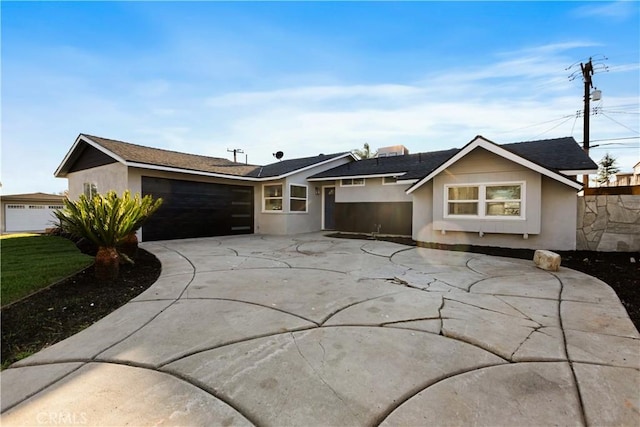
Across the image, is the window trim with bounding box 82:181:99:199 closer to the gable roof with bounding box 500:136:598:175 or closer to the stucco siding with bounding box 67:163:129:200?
the stucco siding with bounding box 67:163:129:200

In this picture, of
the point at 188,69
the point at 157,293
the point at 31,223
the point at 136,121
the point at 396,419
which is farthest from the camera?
the point at 31,223

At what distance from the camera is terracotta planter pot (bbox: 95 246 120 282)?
16.7ft

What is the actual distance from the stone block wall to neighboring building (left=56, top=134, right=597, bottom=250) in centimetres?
41

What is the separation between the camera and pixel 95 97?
30.6 ft

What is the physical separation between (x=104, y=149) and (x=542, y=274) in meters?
13.8

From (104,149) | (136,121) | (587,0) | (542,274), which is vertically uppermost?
(587,0)

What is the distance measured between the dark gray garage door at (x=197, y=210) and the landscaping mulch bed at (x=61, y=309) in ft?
18.0

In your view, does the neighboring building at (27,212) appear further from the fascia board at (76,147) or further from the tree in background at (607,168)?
the tree in background at (607,168)

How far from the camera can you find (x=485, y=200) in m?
8.84

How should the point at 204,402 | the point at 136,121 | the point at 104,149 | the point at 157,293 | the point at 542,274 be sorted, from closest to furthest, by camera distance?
the point at 204,402
the point at 157,293
the point at 542,274
the point at 104,149
the point at 136,121

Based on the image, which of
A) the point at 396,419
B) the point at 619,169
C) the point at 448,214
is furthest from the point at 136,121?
the point at 619,169

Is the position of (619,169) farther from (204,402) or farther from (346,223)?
(204,402)

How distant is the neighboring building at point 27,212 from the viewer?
17.3 metres

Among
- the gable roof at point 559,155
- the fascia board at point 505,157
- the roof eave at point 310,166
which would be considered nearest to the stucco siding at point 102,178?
the roof eave at point 310,166
